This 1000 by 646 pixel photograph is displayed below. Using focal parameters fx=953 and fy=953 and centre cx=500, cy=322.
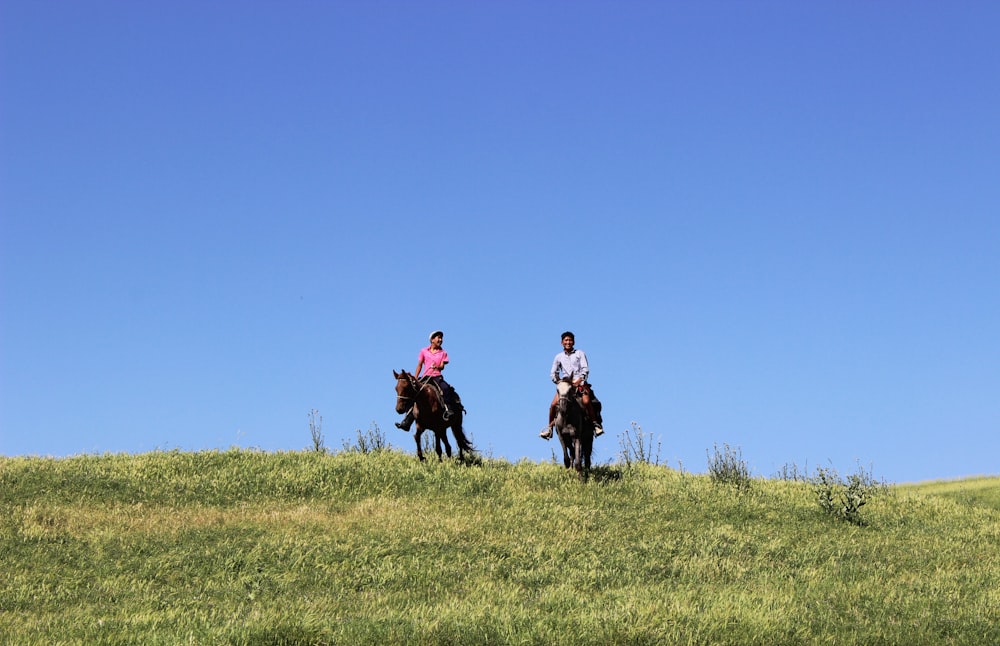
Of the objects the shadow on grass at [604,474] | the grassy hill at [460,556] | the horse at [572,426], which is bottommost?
the grassy hill at [460,556]

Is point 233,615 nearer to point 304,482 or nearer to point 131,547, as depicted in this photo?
point 131,547

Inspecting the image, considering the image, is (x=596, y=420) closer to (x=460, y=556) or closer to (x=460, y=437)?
(x=460, y=437)

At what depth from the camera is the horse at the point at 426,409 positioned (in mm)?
23047

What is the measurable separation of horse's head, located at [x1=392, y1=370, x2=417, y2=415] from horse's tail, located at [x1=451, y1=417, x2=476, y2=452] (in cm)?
165

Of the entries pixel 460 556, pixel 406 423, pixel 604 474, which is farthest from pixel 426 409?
pixel 460 556

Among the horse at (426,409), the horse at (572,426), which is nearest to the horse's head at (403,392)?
the horse at (426,409)

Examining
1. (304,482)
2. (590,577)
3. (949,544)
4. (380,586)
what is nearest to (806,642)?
(590,577)

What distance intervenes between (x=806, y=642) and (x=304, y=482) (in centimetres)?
1410

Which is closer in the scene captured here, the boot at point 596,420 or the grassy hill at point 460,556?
the grassy hill at point 460,556

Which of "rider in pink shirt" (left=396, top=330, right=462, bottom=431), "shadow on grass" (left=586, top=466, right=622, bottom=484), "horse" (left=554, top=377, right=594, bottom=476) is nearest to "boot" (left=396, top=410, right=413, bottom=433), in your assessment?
"rider in pink shirt" (left=396, top=330, right=462, bottom=431)

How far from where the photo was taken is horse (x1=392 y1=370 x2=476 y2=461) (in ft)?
75.6

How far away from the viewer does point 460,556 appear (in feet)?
52.0

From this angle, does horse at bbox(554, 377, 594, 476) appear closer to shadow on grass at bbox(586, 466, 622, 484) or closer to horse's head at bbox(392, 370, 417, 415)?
shadow on grass at bbox(586, 466, 622, 484)

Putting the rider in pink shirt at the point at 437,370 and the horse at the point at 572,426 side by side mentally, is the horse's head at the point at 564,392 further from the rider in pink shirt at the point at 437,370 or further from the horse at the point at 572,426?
the rider in pink shirt at the point at 437,370
